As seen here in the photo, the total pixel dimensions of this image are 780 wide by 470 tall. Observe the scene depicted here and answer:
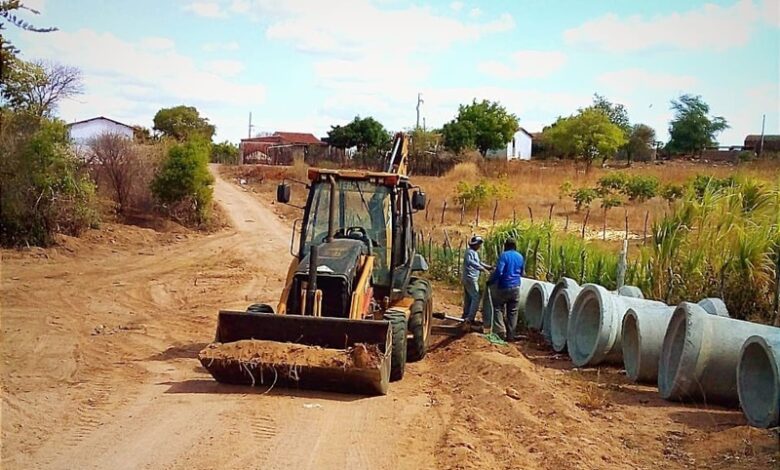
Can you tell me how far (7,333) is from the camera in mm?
12305

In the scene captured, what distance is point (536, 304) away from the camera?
46.9ft

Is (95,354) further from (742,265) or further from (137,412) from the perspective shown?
(742,265)

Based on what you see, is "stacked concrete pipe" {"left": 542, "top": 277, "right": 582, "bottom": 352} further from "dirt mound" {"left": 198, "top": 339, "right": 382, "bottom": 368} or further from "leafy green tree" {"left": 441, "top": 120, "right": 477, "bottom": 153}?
"leafy green tree" {"left": 441, "top": 120, "right": 477, "bottom": 153}

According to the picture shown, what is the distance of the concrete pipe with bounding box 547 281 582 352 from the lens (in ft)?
40.3

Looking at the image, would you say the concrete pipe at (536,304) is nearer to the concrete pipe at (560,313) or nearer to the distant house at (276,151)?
the concrete pipe at (560,313)

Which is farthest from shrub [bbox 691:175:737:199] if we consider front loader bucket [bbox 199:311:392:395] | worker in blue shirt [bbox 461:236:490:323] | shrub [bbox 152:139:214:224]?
shrub [bbox 152:139:214:224]

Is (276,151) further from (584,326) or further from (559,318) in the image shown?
(584,326)

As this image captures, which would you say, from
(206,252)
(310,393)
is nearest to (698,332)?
(310,393)

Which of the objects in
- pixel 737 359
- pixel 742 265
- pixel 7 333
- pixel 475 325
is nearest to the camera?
pixel 737 359

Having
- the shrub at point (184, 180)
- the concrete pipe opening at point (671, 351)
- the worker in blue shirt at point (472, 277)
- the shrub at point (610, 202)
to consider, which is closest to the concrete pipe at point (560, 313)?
the worker in blue shirt at point (472, 277)

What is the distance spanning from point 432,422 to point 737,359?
10.6 feet

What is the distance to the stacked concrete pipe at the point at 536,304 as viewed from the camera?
13742 mm

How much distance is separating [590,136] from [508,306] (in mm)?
43689

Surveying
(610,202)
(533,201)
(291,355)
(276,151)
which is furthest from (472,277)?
(276,151)
